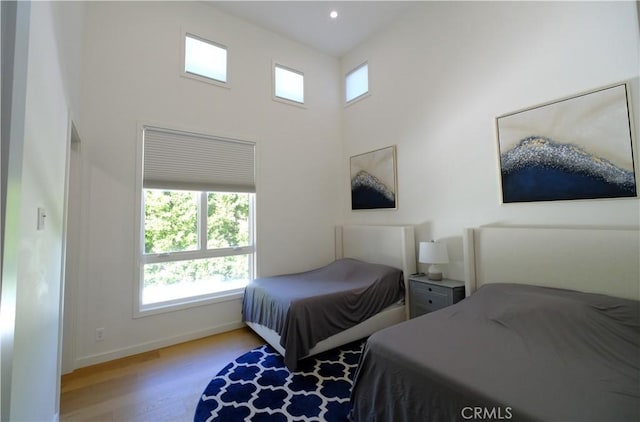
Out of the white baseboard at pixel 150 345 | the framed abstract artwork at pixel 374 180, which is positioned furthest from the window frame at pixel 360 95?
the white baseboard at pixel 150 345

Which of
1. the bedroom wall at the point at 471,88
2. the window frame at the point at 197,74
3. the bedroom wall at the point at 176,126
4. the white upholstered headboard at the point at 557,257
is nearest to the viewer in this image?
the white upholstered headboard at the point at 557,257

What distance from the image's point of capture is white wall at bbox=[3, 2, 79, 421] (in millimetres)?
900

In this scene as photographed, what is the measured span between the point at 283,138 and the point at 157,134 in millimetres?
1566

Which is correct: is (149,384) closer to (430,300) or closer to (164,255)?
(164,255)

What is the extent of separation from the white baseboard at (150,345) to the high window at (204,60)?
2.98 meters

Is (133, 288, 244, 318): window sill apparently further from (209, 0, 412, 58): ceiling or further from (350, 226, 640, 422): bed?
A: (209, 0, 412, 58): ceiling

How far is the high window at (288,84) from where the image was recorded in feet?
12.8

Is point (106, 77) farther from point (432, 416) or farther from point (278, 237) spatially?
point (432, 416)

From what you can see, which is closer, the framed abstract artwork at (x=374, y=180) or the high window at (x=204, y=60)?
the high window at (x=204, y=60)

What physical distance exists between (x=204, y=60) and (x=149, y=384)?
348 cm

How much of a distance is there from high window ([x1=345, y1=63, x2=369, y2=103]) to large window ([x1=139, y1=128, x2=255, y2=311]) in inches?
74.7

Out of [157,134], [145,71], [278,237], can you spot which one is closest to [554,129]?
[278,237]

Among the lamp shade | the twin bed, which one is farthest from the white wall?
the lamp shade

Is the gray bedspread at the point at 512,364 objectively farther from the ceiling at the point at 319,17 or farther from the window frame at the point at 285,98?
the ceiling at the point at 319,17
